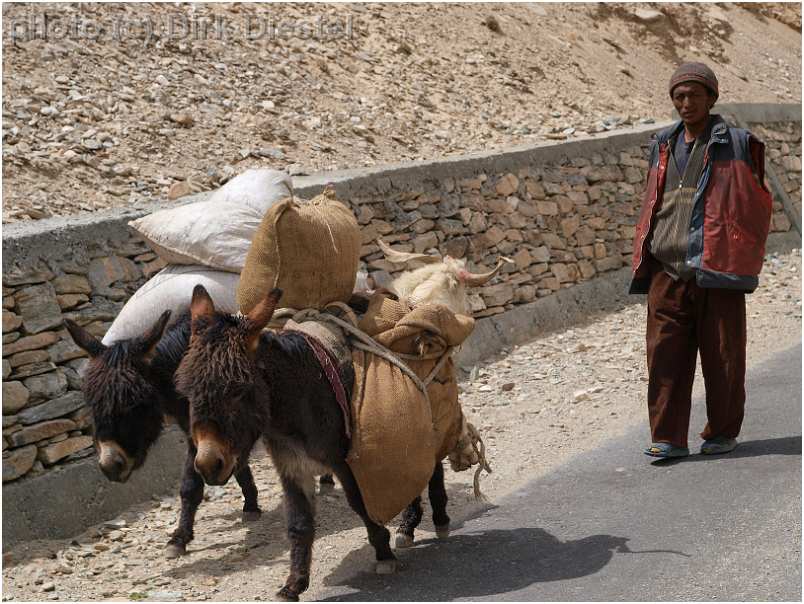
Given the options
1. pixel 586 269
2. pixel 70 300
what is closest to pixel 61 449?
pixel 70 300

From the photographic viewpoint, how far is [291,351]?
448cm

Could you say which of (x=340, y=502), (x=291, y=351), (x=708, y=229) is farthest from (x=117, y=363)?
(x=708, y=229)

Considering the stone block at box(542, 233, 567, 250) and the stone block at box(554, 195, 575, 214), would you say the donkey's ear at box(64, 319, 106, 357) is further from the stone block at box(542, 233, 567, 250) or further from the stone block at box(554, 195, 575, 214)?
the stone block at box(554, 195, 575, 214)

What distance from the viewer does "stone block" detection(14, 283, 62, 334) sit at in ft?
19.7

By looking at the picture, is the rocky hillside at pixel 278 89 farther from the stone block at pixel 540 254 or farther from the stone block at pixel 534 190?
the stone block at pixel 540 254

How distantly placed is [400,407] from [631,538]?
1409mm

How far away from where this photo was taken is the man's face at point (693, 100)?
596cm

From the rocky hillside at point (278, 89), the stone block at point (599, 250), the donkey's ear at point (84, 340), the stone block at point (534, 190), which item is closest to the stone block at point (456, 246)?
the stone block at point (534, 190)

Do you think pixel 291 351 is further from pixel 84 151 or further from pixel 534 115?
pixel 534 115

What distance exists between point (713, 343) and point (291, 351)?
2.91m

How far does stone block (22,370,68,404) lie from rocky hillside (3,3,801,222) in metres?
1.79

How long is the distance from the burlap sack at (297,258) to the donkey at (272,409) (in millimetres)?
360

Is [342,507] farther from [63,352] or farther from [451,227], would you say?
[451,227]

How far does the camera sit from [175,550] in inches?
219
